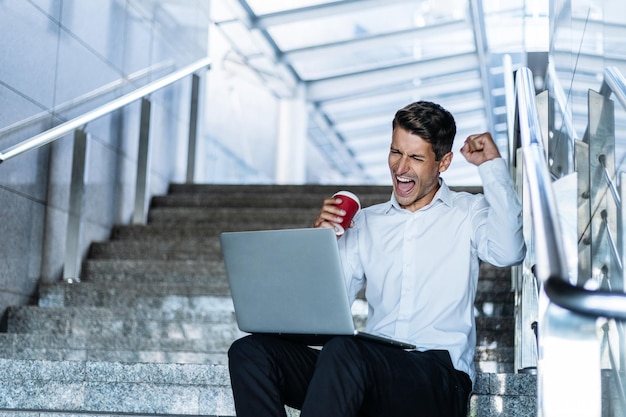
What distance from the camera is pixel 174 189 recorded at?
22.0 feet

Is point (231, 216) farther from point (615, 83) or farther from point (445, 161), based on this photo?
point (615, 83)

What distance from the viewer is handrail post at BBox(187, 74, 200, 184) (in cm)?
726

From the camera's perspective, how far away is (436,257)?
257 cm

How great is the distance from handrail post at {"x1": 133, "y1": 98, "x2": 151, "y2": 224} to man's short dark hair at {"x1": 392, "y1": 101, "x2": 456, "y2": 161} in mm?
3557

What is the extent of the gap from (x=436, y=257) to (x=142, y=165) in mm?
3756

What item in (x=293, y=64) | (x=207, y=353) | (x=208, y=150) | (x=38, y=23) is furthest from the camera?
(x=293, y=64)

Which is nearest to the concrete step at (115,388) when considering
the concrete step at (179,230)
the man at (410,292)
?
the man at (410,292)

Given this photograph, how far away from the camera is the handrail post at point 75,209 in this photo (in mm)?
4816

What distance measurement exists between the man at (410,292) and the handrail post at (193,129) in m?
4.65

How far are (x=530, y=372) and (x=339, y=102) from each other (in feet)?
36.1

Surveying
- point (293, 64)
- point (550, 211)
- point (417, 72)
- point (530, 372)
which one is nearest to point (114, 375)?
point (530, 372)

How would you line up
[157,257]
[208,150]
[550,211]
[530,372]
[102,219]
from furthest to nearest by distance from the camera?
1. [208,150]
2. [102,219]
3. [157,257]
4. [530,372]
5. [550,211]

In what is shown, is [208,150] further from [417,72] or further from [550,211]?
[550,211]

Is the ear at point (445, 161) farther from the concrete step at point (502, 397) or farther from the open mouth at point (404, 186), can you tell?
the concrete step at point (502, 397)
